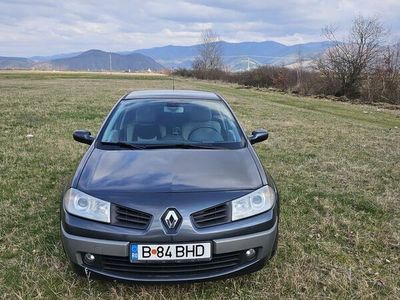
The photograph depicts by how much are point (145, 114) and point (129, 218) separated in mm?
1801

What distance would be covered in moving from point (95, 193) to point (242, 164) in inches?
47.9

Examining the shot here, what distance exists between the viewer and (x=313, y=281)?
11.0ft

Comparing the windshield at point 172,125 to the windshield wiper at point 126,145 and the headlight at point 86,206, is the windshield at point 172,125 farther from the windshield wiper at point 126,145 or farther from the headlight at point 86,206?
the headlight at point 86,206

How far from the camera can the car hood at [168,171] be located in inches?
121

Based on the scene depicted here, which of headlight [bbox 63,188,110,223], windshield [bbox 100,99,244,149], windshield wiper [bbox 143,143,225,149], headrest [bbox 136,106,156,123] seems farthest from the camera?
headrest [bbox 136,106,156,123]

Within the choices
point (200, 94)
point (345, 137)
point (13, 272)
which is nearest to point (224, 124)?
point (200, 94)

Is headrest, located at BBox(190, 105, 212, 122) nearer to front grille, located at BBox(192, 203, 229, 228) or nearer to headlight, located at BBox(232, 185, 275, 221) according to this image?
headlight, located at BBox(232, 185, 275, 221)

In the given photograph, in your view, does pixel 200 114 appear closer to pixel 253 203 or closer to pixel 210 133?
pixel 210 133

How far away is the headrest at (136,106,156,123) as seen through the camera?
4398mm

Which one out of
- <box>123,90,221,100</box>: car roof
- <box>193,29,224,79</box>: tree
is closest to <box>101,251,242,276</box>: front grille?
<box>123,90,221,100</box>: car roof

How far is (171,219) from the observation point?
2834mm

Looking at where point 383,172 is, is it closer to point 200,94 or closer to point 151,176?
point 200,94

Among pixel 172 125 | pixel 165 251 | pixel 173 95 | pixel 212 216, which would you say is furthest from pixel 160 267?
pixel 173 95

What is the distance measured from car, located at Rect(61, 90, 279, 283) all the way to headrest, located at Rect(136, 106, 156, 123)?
868 mm
